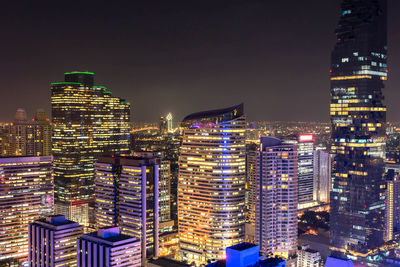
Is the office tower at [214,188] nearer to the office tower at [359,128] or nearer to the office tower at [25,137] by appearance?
the office tower at [359,128]

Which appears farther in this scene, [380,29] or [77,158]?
[77,158]

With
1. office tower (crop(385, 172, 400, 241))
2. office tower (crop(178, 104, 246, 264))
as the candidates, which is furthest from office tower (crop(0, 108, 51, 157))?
office tower (crop(385, 172, 400, 241))

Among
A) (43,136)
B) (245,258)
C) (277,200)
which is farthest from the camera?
(43,136)

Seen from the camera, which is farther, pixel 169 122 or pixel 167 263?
pixel 169 122

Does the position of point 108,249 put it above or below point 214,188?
below

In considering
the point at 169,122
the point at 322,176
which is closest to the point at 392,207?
the point at 322,176

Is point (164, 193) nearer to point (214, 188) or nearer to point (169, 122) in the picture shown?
point (214, 188)

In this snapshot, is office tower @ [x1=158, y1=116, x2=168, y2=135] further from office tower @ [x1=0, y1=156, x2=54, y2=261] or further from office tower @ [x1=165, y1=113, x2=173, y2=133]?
office tower @ [x1=0, y1=156, x2=54, y2=261]

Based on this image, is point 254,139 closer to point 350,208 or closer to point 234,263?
point 350,208

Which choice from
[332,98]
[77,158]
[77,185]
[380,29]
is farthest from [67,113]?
[380,29]
